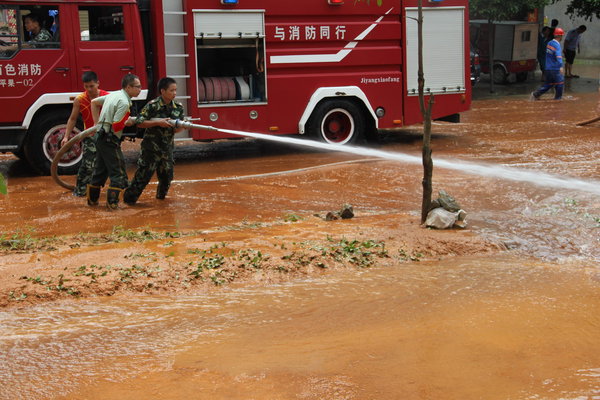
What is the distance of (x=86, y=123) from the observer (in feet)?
30.0

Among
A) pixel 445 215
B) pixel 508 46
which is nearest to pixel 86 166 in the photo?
pixel 445 215

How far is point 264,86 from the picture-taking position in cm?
1177

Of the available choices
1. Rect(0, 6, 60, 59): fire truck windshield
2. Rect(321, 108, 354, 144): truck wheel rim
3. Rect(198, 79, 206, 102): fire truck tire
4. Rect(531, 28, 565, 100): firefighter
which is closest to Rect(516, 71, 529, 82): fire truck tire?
Rect(531, 28, 565, 100): firefighter

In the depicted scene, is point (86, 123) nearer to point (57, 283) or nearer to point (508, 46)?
point (57, 283)

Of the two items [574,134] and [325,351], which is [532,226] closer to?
[325,351]

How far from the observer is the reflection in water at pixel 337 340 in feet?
13.4

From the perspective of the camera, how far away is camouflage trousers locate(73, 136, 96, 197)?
911 centimetres

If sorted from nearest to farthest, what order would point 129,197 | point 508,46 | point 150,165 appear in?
point 150,165, point 129,197, point 508,46

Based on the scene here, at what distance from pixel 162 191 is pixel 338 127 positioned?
4.52m

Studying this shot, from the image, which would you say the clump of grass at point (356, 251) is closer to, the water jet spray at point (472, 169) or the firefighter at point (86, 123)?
the water jet spray at point (472, 169)

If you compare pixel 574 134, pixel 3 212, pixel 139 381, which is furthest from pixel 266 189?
pixel 574 134

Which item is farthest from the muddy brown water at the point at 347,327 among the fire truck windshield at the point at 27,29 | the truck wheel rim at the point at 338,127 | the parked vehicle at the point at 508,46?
the parked vehicle at the point at 508,46

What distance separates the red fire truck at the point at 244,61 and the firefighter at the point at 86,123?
59.0 inches

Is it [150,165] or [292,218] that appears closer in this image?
[292,218]
